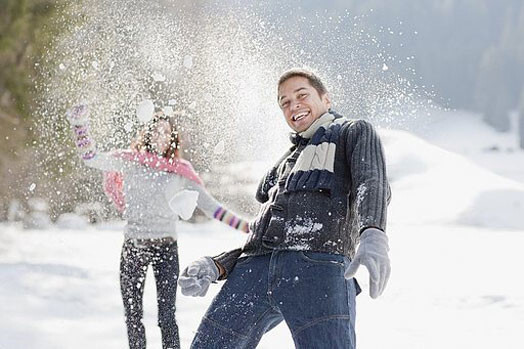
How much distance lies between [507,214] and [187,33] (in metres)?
8.00

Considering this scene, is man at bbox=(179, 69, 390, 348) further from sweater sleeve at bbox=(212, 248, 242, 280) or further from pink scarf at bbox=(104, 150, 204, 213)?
pink scarf at bbox=(104, 150, 204, 213)

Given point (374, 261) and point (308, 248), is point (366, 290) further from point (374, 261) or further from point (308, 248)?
point (374, 261)

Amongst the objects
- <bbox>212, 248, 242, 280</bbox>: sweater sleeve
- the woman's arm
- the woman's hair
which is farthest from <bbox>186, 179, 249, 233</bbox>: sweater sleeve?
<bbox>212, 248, 242, 280</bbox>: sweater sleeve

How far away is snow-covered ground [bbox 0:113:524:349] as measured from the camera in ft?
15.3

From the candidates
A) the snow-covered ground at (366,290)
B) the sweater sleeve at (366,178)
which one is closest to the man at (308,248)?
the sweater sleeve at (366,178)

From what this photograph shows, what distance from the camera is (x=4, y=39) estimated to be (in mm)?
9219

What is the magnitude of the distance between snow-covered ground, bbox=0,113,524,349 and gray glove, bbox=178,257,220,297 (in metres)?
2.31

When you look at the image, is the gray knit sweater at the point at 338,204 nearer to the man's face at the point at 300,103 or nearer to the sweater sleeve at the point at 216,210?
the man's face at the point at 300,103

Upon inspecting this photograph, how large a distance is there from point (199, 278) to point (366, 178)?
0.55m

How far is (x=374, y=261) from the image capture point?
156 cm

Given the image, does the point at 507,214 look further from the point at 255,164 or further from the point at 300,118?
the point at 300,118

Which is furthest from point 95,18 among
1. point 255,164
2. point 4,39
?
point 255,164

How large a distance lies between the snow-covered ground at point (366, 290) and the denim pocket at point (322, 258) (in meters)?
2.51

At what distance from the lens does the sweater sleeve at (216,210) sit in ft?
11.6
